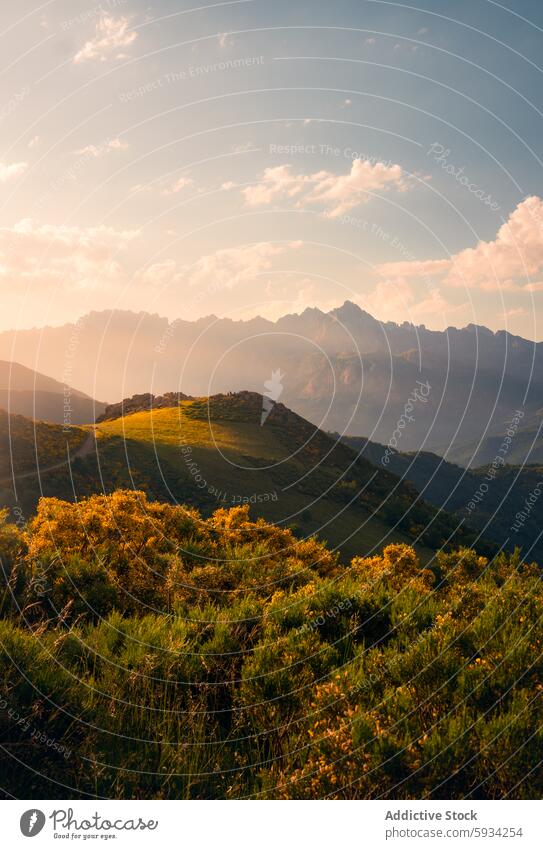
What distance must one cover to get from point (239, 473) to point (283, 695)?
5524 centimetres

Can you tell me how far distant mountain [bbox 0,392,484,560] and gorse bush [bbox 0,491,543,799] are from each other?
32941 millimetres

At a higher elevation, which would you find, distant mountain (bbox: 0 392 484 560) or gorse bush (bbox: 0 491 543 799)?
gorse bush (bbox: 0 491 543 799)

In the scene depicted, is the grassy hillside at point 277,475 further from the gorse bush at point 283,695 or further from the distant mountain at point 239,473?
the gorse bush at point 283,695

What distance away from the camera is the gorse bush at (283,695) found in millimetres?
5824

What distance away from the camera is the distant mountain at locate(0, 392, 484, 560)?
4834cm

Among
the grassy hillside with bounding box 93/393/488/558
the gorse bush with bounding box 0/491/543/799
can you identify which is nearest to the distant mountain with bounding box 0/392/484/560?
the grassy hillside with bounding box 93/393/488/558

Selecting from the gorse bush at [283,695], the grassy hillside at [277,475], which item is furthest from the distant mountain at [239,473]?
the gorse bush at [283,695]

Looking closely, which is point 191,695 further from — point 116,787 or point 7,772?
point 7,772

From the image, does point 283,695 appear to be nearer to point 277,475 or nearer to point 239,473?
point 239,473

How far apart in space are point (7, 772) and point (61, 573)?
6439mm

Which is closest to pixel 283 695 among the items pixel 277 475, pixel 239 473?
pixel 239 473

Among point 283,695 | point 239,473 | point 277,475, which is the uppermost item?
point 283,695

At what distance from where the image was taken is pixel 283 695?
758 centimetres

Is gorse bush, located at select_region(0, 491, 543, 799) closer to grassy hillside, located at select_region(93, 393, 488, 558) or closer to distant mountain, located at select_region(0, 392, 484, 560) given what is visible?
distant mountain, located at select_region(0, 392, 484, 560)
